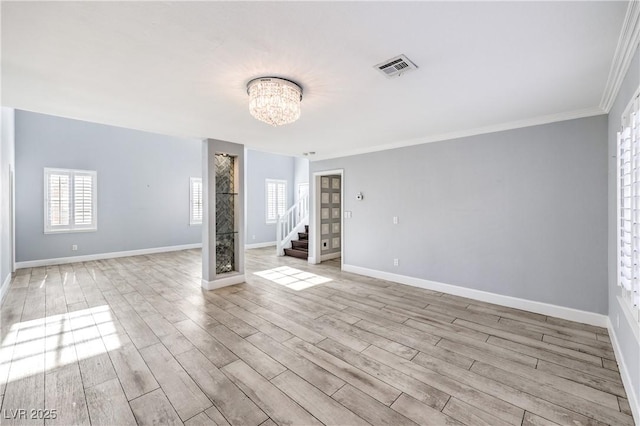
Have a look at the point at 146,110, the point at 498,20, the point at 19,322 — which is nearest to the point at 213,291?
the point at 19,322

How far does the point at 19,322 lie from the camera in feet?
11.0

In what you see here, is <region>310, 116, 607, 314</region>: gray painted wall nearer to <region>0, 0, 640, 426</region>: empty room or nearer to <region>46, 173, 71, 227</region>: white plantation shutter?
<region>0, 0, 640, 426</region>: empty room

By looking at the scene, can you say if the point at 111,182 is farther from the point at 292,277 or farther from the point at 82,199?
the point at 292,277

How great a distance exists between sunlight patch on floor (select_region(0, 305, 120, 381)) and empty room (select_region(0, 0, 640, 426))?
3 cm

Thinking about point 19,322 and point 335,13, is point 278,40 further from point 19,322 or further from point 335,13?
point 19,322

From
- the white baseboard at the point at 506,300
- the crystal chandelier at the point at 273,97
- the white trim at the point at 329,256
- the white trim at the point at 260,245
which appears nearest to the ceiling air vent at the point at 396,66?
the crystal chandelier at the point at 273,97

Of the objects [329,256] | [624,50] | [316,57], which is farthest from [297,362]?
[329,256]

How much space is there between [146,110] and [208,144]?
1435 mm

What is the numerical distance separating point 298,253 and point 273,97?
18.0 feet

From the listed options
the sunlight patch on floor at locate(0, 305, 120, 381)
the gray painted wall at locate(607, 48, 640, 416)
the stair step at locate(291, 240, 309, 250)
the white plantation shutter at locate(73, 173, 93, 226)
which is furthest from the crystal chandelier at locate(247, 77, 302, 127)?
the white plantation shutter at locate(73, 173, 93, 226)

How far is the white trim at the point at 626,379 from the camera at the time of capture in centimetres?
184

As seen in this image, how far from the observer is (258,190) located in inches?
376

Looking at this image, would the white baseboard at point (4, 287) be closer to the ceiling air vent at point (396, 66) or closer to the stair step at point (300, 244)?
the stair step at point (300, 244)

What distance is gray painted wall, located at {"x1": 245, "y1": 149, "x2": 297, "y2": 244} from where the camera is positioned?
927cm
